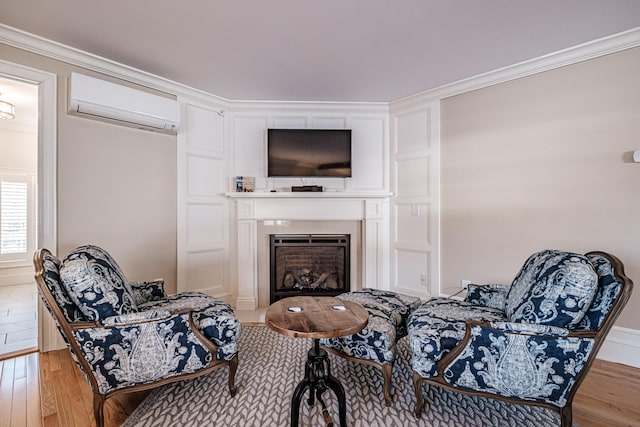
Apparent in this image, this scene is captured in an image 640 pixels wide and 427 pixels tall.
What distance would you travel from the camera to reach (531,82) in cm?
271

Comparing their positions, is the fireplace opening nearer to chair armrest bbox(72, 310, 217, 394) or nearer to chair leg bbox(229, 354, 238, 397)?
chair leg bbox(229, 354, 238, 397)

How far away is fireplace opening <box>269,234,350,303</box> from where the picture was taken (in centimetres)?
363

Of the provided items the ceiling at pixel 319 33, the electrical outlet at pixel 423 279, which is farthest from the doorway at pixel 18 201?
the electrical outlet at pixel 423 279

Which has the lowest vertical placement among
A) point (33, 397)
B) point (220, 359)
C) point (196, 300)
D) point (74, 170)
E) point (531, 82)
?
point (33, 397)

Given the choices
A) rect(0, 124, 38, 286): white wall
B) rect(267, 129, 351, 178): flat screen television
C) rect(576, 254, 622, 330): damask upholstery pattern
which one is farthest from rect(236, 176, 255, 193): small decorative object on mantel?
rect(0, 124, 38, 286): white wall

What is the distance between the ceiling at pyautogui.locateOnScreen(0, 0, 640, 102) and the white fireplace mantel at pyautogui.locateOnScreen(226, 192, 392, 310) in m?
1.28

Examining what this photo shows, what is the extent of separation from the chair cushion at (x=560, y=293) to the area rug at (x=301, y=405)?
0.57m

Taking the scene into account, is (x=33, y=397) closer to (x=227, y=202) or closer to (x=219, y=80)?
(x=227, y=202)

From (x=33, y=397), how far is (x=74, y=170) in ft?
5.62

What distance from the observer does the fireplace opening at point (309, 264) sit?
3627 millimetres

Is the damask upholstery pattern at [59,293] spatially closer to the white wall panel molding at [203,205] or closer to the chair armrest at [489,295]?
the white wall panel molding at [203,205]

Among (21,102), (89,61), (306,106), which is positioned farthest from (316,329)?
(21,102)

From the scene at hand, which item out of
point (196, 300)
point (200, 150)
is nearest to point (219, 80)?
point (200, 150)

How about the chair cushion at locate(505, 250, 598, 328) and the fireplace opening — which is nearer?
the chair cushion at locate(505, 250, 598, 328)
